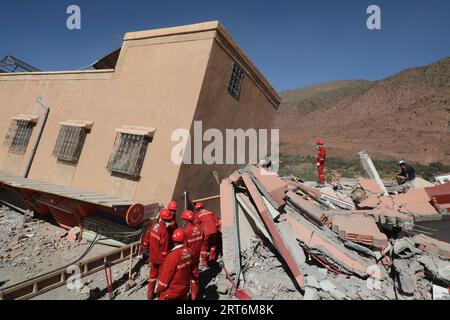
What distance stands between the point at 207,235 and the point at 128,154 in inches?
134

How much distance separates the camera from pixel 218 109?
8492 mm

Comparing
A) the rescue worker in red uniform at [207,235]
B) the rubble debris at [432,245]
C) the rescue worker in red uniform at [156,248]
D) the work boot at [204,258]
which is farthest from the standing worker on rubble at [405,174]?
the rescue worker in red uniform at [156,248]

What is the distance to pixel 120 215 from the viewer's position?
302 inches

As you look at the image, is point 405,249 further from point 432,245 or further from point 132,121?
point 132,121

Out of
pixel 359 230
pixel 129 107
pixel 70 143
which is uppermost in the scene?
pixel 129 107

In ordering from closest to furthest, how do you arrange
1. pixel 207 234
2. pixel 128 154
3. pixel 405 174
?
pixel 207 234, pixel 128 154, pixel 405 174

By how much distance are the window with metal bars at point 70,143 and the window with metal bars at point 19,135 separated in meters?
2.03

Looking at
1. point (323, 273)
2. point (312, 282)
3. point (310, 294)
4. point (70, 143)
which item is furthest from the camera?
point (70, 143)

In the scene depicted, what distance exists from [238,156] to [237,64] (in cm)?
354

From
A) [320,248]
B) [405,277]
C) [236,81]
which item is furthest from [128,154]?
[405,277]

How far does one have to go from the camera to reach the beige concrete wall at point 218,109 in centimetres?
769

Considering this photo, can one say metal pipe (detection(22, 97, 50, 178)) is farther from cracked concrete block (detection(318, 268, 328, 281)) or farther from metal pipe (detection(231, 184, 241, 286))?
cracked concrete block (detection(318, 268, 328, 281))
